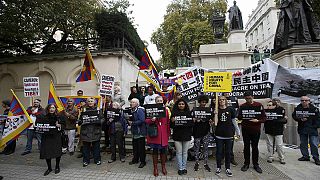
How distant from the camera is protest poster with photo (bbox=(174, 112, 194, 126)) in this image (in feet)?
16.6

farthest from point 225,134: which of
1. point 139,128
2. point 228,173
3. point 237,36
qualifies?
point 237,36

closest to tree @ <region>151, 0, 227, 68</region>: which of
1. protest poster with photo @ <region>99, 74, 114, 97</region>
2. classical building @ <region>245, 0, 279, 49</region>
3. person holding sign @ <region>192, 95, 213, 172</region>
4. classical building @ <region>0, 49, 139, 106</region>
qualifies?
classical building @ <region>0, 49, 139, 106</region>

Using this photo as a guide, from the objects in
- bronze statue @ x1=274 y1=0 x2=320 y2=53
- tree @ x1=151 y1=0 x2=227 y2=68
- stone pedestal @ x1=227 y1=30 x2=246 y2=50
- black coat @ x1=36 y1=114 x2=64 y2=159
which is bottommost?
black coat @ x1=36 y1=114 x2=64 y2=159

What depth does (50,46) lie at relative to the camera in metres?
15.4

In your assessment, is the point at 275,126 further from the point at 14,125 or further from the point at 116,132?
the point at 14,125

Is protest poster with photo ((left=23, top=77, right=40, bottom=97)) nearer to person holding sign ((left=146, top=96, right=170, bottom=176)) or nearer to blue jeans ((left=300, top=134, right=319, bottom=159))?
person holding sign ((left=146, top=96, right=170, bottom=176))

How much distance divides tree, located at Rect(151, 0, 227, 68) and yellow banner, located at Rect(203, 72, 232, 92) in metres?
23.5

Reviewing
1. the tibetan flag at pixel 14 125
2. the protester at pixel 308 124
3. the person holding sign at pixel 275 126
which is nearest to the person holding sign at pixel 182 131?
the person holding sign at pixel 275 126

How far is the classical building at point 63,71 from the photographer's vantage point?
1237 cm

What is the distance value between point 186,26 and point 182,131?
25.5 metres

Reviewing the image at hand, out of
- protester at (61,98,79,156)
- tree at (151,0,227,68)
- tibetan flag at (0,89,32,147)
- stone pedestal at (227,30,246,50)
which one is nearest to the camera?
tibetan flag at (0,89,32,147)

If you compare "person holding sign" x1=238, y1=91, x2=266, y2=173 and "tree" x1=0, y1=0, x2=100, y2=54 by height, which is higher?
"tree" x1=0, y1=0, x2=100, y2=54

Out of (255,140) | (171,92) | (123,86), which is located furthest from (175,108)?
(123,86)

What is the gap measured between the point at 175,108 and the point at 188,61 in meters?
13.1
